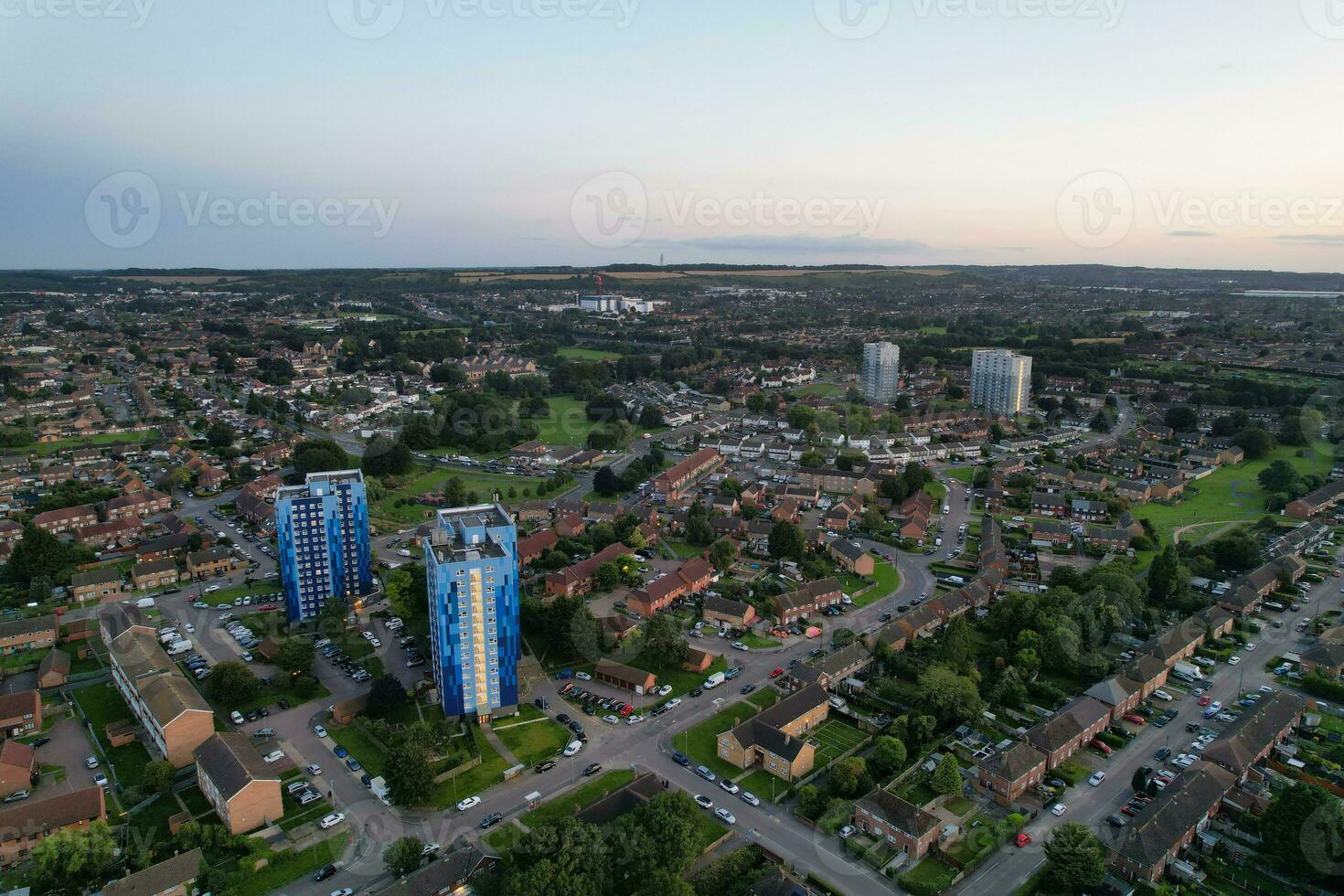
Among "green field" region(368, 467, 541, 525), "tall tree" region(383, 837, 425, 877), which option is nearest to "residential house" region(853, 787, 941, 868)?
"tall tree" region(383, 837, 425, 877)

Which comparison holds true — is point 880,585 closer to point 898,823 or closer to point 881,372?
point 898,823

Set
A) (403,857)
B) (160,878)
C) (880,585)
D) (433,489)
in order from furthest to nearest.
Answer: (433,489) < (880,585) < (403,857) < (160,878)

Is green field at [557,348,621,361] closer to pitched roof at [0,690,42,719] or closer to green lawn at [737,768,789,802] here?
pitched roof at [0,690,42,719]

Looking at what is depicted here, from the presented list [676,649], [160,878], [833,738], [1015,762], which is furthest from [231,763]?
[1015,762]

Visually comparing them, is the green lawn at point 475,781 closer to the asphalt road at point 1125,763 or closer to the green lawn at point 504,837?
the green lawn at point 504,837

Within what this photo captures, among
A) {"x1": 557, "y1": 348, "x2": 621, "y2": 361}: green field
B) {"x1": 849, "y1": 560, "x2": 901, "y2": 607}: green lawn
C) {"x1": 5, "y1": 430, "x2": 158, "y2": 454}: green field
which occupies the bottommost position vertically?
{"x1": 849, "y1": 560, "x2": 901, "y2": 607}: green lawn

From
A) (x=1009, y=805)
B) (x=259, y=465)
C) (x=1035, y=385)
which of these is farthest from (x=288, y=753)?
(x=1035, y=385)

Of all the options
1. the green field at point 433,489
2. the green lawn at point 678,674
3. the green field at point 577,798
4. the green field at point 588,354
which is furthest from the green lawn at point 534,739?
the green field at point 588,354
